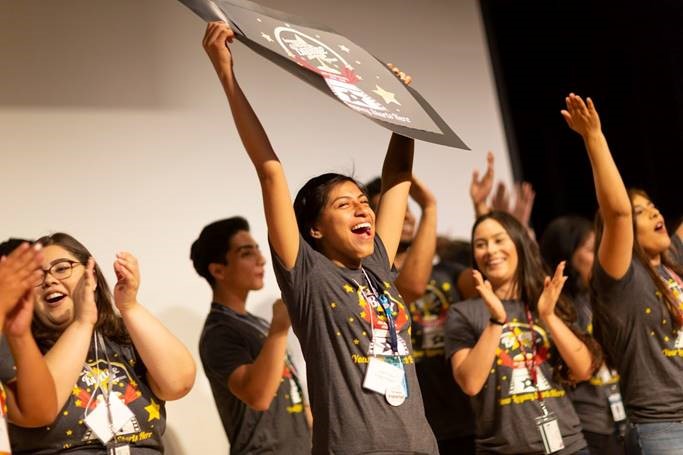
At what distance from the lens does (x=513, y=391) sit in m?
3.03

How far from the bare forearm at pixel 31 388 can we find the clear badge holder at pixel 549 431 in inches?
60.7

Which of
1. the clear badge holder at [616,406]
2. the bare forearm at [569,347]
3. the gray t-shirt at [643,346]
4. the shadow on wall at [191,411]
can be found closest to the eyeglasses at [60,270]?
the shadow on wall at [191,411]

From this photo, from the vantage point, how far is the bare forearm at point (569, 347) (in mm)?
3049

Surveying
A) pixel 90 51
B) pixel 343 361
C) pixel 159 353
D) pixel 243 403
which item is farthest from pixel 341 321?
pixel 90 51

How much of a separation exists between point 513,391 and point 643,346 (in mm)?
441

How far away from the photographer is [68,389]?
2279 mm

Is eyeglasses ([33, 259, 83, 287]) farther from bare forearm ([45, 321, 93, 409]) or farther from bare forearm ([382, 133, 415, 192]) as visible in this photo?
bare forearm ([382, 133, 415, 192])

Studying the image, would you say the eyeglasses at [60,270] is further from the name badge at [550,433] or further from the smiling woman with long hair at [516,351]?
the name badge at [550,433]

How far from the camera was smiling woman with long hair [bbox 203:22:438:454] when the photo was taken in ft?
7.18

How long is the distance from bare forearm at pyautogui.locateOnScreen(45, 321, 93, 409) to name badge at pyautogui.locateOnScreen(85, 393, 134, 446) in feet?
0.34

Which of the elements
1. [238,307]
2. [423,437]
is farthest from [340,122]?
[423,437]

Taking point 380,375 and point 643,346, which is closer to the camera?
point 380,375

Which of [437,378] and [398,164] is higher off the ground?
[398,164]

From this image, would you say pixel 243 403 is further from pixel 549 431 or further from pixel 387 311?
pixel 549 431
